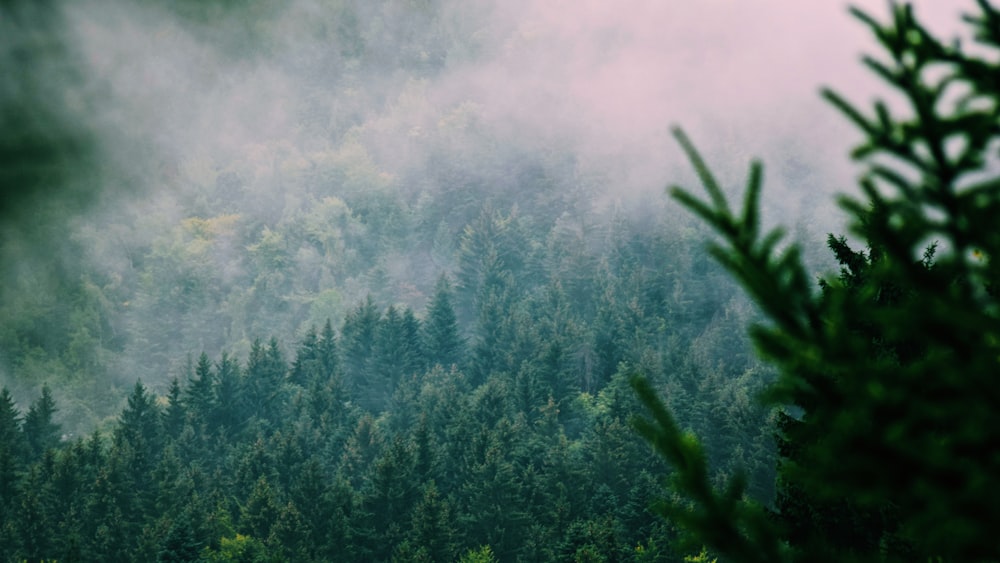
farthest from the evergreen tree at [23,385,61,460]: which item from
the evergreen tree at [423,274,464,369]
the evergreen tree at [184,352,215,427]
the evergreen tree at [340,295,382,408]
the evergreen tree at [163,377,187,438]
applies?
the evergreen tree at [423,274,464,369]

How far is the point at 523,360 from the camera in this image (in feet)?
271

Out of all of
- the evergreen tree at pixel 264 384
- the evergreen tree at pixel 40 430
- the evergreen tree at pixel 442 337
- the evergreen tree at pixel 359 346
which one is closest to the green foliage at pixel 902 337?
the evergreen tree at pixel 264 384

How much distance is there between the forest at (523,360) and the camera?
3.00m

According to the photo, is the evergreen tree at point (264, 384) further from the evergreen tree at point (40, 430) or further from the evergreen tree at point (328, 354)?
the evergreen tree at point (40, 430)

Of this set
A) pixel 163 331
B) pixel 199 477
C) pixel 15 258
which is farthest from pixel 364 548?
pixel 15 258

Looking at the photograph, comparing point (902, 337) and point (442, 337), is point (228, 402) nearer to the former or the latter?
point (442, 337)

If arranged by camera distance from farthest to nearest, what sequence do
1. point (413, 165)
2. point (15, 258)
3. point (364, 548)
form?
1. point (413, 165)
2. point (15, 258)
3. point (364, 548)

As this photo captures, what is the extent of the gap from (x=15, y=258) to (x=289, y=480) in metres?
152

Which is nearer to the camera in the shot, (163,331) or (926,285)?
(926,285)

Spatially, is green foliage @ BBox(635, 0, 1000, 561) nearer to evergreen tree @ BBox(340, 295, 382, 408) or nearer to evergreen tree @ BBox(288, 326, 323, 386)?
evergreen tree @ BBox(288, 326, 323, 386)

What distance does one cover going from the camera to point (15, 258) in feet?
589

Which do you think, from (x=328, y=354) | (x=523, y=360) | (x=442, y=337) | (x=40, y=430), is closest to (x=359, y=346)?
(x=328, y=354)

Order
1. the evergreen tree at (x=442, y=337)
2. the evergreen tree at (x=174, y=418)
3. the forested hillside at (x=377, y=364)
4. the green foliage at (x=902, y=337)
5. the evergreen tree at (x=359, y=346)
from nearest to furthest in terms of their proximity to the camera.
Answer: the green foliage at (x=902, y=337), the forested hillside at (x=377, y=364), the evergreen tree at (x=174, y=418), the evergreen tree at (x=359, y=346), the evergreen tree at (x=442, y=337)

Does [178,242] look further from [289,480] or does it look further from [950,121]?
[950,121]
